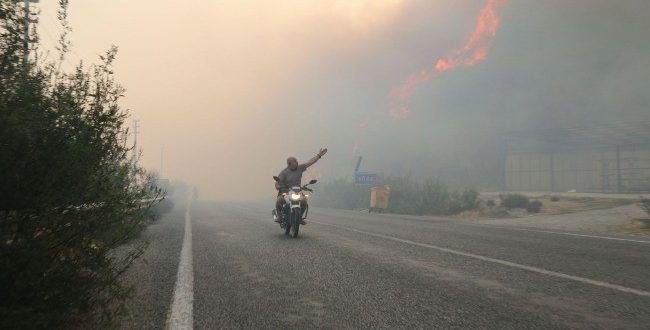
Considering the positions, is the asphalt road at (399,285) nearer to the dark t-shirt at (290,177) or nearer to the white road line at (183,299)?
the white road line at (183,299)

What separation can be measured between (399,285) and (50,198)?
3498mm

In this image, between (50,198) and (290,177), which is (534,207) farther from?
(50,198)

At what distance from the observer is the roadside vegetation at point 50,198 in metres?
2.87

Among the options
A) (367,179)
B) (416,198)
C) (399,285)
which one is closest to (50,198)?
(399,285)

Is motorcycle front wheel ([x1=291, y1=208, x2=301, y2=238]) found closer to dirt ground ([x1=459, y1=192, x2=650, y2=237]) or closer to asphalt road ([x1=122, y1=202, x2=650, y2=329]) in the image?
asphalt road ([x1=122, y1=202, x2=650, y2=329])

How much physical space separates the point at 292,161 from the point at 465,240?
4180mm

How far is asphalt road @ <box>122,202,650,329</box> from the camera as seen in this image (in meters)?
3.77

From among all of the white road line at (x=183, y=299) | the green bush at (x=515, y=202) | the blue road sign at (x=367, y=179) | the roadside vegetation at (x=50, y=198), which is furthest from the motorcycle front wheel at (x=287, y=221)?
the blue road sign at (x=367, y=179)

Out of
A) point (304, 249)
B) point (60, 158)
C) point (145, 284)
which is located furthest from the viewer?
point (304, 249)

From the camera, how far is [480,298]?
4.45 metres

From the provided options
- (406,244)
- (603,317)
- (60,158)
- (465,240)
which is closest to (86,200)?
(60,158)

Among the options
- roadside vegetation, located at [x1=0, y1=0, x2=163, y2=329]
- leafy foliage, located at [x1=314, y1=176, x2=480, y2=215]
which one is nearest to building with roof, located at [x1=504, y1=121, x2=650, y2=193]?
leafy foliage, located at [x1=314, y1=176, x2=480, y2=215]

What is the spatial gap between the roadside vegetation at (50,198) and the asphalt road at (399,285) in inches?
24.0

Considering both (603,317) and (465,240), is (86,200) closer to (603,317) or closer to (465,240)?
(603,317)
